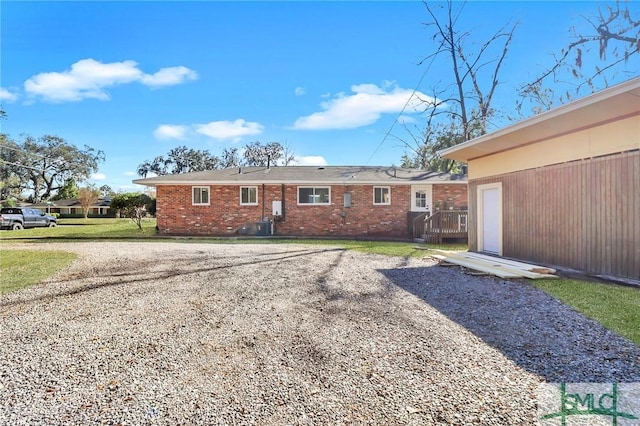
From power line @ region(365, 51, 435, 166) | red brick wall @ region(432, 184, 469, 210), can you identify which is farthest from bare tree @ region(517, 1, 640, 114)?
red brick wall @ region(432, 184, 469, 210)

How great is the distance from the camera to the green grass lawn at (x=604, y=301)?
3.84m

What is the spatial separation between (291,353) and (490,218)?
8501 mm

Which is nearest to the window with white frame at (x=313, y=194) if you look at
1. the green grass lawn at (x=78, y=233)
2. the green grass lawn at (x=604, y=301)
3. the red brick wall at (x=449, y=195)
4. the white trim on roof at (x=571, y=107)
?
the red brick wall at (x=449, y=195)

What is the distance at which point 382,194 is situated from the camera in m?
16.8

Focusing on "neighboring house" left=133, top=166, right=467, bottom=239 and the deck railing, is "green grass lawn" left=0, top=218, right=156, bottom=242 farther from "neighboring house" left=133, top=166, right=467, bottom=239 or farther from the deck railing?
the deck railing

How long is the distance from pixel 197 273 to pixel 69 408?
4.88 m

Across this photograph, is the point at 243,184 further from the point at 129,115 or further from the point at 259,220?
the point at 129,115

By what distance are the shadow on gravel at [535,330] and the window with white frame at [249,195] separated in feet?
37.8

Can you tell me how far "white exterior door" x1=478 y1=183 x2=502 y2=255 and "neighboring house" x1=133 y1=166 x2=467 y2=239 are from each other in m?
6.07

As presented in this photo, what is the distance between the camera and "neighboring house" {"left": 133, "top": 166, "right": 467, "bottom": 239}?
54.1 feet

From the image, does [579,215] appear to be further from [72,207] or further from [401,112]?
[72,207]

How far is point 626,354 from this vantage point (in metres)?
3.08

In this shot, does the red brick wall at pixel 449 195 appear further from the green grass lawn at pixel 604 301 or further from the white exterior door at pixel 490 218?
the green grass lawn at pixel 604 301

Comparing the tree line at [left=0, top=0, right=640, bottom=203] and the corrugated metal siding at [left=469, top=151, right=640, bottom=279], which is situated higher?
the tree line at [left=0, top=0, right=640, bottom=203]
